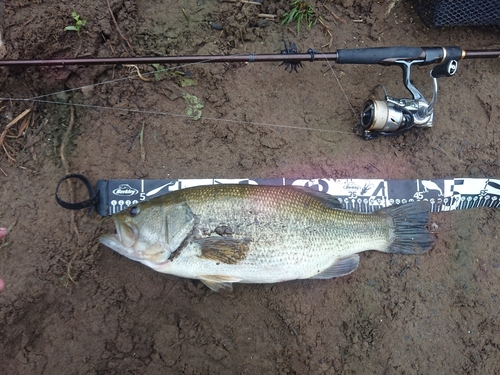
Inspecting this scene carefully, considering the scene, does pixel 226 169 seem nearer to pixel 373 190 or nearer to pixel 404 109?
pixel 373 190

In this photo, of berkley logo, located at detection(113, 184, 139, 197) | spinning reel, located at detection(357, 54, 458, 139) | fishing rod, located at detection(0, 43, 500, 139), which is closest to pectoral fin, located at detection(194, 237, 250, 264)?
berkley logo, located at detection(113, 184, 139, 197)

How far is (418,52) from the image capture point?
3621 millimetres

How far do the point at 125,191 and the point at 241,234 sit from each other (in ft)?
3.97

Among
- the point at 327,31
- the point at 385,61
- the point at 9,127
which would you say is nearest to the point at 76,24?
the point at 9,127

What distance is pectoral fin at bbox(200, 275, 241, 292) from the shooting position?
11.0ft

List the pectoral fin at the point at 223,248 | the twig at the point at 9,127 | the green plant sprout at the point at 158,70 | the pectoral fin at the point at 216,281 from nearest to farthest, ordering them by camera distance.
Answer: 1. the pectoral fin at the point at 223,248
2. the pectoral fin at the point at 216,281
3. the twig at the point at 9,127
4. the green plant sprout at the point at 158,70

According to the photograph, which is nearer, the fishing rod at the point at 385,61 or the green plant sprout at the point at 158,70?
the fishing rod at the point at 385,61

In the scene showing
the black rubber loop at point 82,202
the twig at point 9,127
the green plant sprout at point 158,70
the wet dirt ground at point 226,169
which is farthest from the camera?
the green plant sprout at point 158,70

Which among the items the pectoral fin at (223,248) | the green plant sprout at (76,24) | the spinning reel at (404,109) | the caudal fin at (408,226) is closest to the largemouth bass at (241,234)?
the pectoral fin at (223,248)

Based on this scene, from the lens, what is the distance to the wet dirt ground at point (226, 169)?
360cm

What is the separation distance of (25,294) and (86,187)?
3.37 ft

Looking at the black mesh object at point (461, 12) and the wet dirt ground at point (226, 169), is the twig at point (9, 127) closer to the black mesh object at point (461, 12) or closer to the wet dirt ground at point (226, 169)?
the wet dirt ground at point (226, 169)

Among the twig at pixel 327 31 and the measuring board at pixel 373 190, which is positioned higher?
the twig at pixel 327 31

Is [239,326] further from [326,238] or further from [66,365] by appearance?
[66,365]
